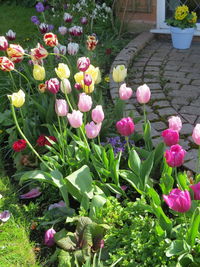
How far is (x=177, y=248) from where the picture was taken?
2117 mm

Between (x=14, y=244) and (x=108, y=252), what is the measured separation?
628 millimetres

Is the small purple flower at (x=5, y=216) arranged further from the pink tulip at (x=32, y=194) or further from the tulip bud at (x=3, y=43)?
the tulip bud at (x=3, y=43)

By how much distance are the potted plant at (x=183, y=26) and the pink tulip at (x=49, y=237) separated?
369 cm

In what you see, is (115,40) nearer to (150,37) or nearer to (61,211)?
(150,37)

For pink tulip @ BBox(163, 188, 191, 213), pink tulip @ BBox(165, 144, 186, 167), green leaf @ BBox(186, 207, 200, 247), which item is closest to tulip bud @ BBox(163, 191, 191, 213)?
pink tulip @ BBox(163, 188, 191, 213)

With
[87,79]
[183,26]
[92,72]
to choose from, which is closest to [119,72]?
[92,72]

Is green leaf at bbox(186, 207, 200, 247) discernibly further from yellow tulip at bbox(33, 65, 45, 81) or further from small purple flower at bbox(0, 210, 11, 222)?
yellow tulip at bbox(33, 65, 45, 81)

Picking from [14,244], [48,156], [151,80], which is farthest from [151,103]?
[14,244]

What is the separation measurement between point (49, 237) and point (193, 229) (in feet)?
2.99

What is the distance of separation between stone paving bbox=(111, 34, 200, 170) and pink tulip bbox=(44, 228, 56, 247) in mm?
1138

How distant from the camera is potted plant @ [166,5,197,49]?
5.42 metres

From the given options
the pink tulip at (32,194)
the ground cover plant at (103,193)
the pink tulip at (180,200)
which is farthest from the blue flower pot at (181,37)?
the pink tulip at (180,200)

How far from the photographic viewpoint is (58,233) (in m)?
2.56

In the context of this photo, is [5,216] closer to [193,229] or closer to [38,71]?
[38,71]
